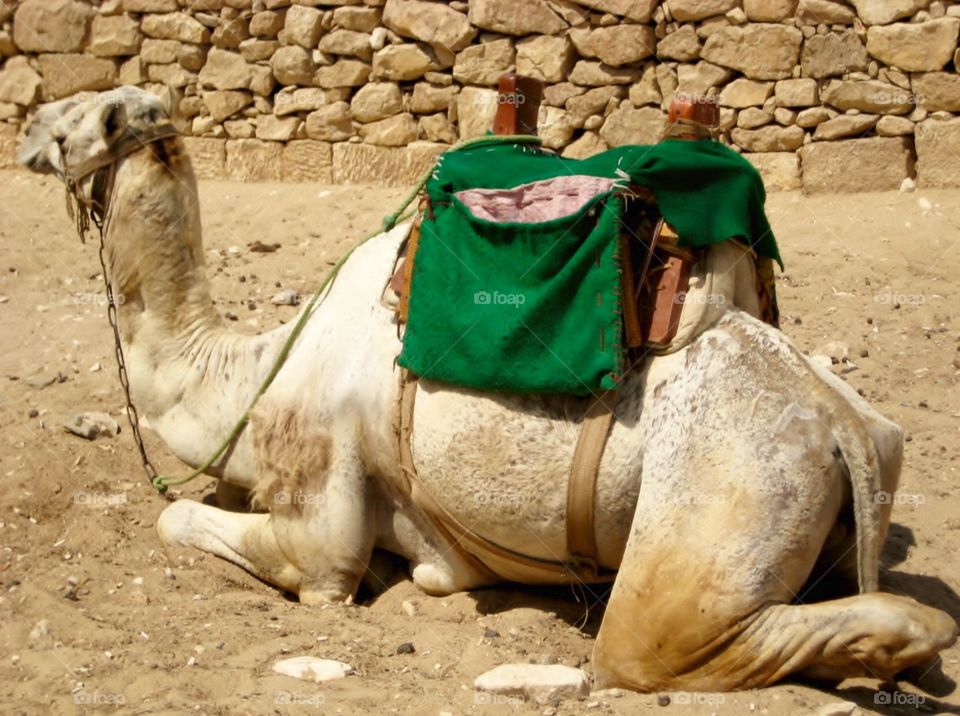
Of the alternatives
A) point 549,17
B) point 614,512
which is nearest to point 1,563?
point 614,512

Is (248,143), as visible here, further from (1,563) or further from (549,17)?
(1,563)

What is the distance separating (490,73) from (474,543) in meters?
6.62

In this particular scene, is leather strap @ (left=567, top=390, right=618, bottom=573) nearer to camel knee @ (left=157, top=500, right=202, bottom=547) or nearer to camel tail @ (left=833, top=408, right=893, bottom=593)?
camel tail @ (left=833, top=408, right=893, bottom=593)

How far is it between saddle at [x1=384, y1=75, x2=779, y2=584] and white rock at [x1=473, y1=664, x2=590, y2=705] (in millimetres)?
489

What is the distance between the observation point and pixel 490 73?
10961mm

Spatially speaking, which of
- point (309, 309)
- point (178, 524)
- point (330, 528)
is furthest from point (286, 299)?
point (330, 528)

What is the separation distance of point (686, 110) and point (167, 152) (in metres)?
2.28

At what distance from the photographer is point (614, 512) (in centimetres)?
459

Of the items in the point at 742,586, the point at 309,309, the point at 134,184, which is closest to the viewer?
the point at 742,586

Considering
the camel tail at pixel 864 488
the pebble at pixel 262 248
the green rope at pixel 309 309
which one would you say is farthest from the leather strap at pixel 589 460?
the pebble at pixel 262 248

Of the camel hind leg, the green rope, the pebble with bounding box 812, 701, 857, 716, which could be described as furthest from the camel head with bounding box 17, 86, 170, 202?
the pebble with bounding box 812, 701, 857, 716

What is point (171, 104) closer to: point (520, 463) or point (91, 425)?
point (91, 425)

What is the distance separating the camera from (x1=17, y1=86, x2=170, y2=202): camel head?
571 centimetres

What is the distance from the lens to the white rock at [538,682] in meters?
4.32
